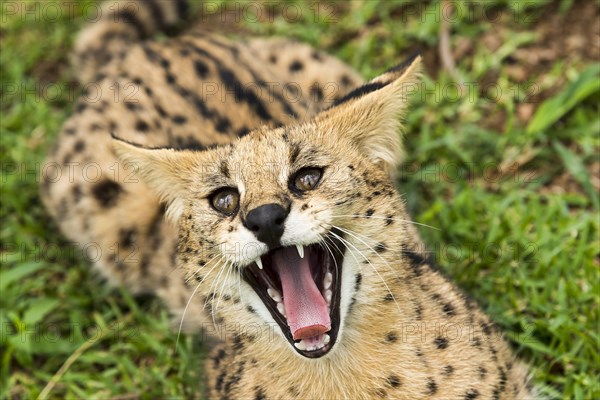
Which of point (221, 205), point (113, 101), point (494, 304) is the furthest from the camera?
point (113, 101)

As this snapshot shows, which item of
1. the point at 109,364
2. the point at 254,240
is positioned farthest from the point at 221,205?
the point at 109,364

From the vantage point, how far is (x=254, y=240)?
327 cm

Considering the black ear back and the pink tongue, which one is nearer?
the pink tongue

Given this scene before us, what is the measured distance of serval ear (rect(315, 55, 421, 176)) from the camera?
3.66 meters

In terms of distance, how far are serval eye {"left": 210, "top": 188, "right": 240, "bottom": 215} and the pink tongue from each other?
30 centimetres

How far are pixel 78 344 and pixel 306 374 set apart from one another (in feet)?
6.61

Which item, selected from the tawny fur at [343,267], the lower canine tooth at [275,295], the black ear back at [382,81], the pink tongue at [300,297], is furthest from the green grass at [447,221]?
the black ear back at [382,81]

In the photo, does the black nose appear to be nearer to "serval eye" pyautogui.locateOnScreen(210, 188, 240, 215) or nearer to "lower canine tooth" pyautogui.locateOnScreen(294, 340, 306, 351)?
"serval eye" pyautogui.locateOnScreen(210, 188, 240, 215)

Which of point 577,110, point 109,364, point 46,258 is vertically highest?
point 577,110

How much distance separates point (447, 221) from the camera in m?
5.34

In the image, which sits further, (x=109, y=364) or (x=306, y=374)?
(x=109, y=364)

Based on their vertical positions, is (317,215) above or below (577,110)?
below

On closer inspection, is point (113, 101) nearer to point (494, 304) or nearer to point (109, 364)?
point (109, 364)

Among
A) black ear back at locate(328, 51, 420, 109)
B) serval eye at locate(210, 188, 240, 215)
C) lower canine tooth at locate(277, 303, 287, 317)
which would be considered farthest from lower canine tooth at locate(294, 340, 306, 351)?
black ear back at locate(328, 51, 420, 109)
